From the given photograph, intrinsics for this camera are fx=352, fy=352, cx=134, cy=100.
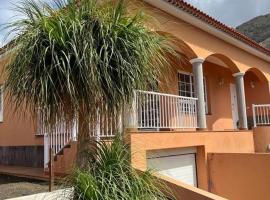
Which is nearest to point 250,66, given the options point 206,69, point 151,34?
point 206,69

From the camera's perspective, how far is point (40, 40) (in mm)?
4559

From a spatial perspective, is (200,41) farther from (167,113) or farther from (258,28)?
(258,28)

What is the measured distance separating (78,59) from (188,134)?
22.2ft

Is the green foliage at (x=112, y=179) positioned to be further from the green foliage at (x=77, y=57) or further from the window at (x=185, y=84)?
the window at (x=185, y=84)

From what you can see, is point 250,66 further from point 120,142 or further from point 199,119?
point 120,142

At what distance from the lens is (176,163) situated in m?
10.8

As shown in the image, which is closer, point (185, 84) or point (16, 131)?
point (16, 131)

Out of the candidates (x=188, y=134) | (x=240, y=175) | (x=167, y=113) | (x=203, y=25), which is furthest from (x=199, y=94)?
(x=240, y=175)

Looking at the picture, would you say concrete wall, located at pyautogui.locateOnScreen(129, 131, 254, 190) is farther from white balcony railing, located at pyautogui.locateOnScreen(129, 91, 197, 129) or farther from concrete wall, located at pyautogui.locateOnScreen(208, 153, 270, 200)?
white balcony railing, located at pyautogui.locateOnScreen(129, 91, 197, 129)

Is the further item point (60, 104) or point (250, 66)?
point (250, 66)

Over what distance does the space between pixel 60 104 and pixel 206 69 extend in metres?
13.3

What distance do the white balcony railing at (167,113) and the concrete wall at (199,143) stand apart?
0.44 m

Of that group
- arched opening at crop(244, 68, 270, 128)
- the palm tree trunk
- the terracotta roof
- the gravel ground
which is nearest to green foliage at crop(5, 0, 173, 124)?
the palm tree trunk

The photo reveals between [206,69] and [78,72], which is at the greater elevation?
[206,69]
